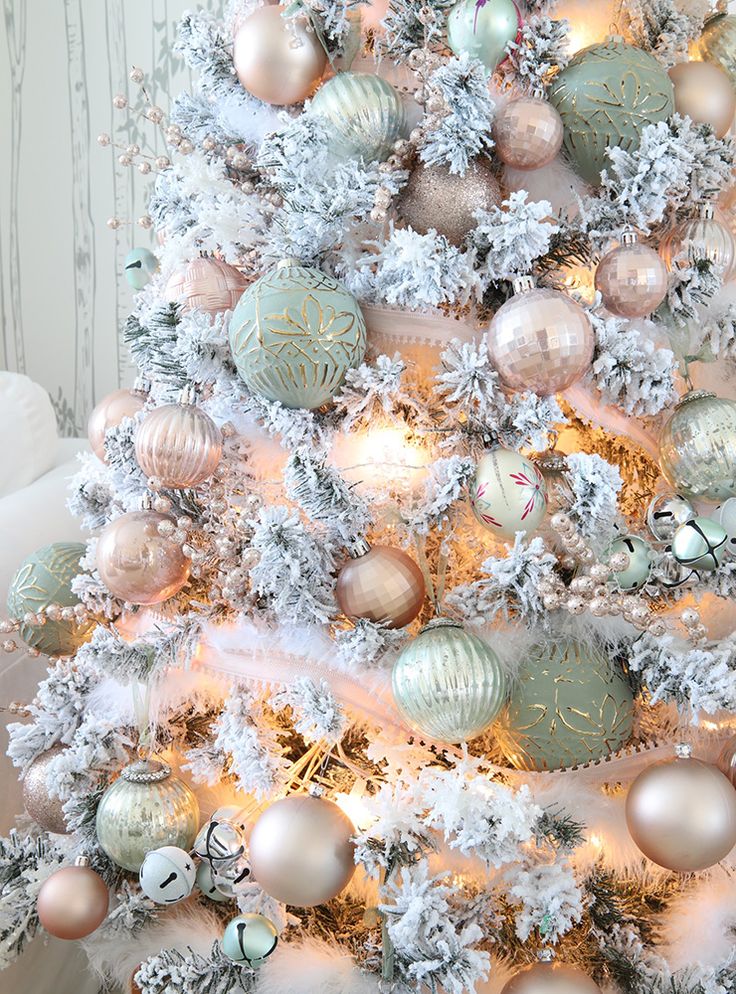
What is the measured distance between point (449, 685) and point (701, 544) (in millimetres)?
204

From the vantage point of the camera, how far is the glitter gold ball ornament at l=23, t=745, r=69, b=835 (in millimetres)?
708

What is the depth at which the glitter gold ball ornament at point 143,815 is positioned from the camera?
62cm

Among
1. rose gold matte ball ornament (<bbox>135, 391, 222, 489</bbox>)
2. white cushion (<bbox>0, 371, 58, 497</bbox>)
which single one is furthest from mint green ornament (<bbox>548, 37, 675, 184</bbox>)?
white cushion (<bbox>0, 371, 58, 497</bbox>)

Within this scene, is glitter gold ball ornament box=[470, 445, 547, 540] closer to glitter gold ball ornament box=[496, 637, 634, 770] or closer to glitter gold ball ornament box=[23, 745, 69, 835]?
glitter gold ball ornament box=[496, 637, 634, 770]

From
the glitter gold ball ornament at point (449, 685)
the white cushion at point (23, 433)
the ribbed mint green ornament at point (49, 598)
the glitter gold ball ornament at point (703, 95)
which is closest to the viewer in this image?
the glitter gold ball ornament at point (449, 685)

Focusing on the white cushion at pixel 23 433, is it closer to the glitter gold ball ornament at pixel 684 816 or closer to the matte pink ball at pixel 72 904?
the matte pink ball at pixel 72 904

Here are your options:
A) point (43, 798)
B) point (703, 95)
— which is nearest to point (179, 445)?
point (43, 798)

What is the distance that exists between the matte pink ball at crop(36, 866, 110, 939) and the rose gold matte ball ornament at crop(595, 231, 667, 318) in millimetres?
604

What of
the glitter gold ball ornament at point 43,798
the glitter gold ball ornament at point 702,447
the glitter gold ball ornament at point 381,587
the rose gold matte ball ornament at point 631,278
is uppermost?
the rose gold matte ball ornament at point 631,278

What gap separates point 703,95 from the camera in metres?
0.66

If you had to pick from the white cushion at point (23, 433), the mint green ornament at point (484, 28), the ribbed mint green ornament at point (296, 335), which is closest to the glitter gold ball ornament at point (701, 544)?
the ribbed mint green ornament at point (296, 335)

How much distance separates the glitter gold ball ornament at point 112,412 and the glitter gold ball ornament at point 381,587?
0.30 meters

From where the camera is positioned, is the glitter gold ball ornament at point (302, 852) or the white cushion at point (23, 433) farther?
the white cushion at point (23, 433)

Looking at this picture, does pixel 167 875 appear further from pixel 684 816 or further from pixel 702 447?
pixel 702 447
